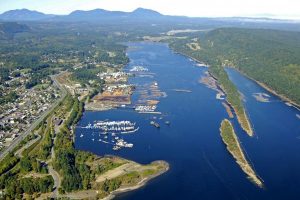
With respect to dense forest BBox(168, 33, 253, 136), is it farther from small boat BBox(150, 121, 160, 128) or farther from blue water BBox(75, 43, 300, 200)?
small boat BBox(150, 121, 160, 128)

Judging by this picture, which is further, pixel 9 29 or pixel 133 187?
pixel 9 29

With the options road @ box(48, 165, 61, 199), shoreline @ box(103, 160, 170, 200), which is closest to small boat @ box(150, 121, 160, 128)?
shoreline @ box(103, 160, 170, 200)

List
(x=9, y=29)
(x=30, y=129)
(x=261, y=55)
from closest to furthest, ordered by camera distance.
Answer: (x=30, y=129)
(x=261, y=55)
(x=9, y=29)

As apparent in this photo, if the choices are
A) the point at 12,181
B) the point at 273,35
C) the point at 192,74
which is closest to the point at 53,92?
the point at 192,74

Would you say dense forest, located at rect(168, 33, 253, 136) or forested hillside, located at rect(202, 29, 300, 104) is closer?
dense forest, located at rect(168, 33, 253, 136)

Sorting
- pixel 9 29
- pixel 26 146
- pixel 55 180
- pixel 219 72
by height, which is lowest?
pixel 9 29

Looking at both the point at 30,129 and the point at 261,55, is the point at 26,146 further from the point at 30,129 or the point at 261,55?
the point at 261,55

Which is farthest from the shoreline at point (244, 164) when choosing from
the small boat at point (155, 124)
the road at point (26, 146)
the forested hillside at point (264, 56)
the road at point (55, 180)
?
the forested hillside at point (264, 56)

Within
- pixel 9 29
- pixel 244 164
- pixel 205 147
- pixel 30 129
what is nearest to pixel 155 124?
pixel 205 147
